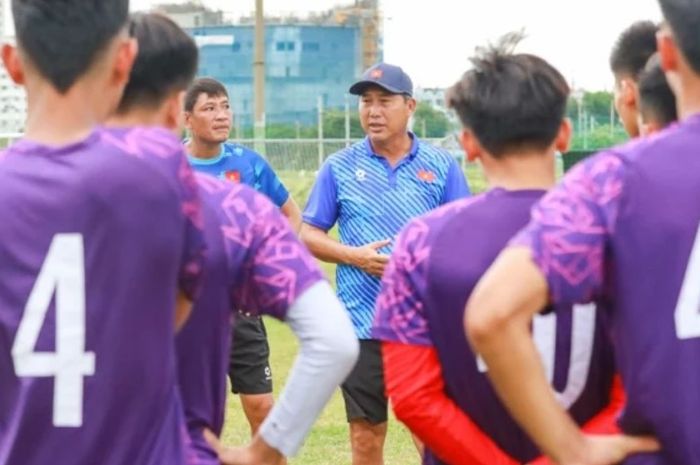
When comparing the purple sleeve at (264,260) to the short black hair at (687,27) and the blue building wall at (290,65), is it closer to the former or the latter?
the short black hair at (687,27)

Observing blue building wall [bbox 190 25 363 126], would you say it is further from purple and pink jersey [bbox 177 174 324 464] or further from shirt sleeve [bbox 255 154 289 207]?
purple and pink jersey [bbox 177 174 324 464]

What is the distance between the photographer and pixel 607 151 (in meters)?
3.04

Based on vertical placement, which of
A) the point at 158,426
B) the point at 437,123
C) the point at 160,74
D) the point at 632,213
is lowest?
the point at 437,123

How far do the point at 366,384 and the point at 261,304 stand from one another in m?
4.29

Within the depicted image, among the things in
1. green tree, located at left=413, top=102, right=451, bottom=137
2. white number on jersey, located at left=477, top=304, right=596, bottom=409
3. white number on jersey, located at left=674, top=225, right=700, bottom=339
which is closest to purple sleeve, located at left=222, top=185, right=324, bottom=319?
white number on jersey, located at left=477, top=304, right=596, bottom=409

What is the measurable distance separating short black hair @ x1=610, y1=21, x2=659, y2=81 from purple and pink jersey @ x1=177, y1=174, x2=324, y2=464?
54.7 inches

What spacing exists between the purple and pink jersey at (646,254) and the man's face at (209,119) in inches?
226

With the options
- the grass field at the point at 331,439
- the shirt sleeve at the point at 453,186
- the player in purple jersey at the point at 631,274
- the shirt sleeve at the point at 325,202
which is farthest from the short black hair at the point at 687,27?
the grass field at the point at 331,439

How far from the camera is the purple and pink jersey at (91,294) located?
9.87ft

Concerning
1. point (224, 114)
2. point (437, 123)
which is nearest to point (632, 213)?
point (224, 114)

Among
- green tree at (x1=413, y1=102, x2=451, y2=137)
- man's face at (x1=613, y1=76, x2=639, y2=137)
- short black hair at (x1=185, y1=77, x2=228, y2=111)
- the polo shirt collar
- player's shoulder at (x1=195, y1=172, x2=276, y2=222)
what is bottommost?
green tree at (x1=413, y1=102, x2=451, y2=137)

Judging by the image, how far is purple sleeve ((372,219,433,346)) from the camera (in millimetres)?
3635

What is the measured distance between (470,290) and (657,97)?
71 cm

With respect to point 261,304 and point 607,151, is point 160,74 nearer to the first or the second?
point 261,304
